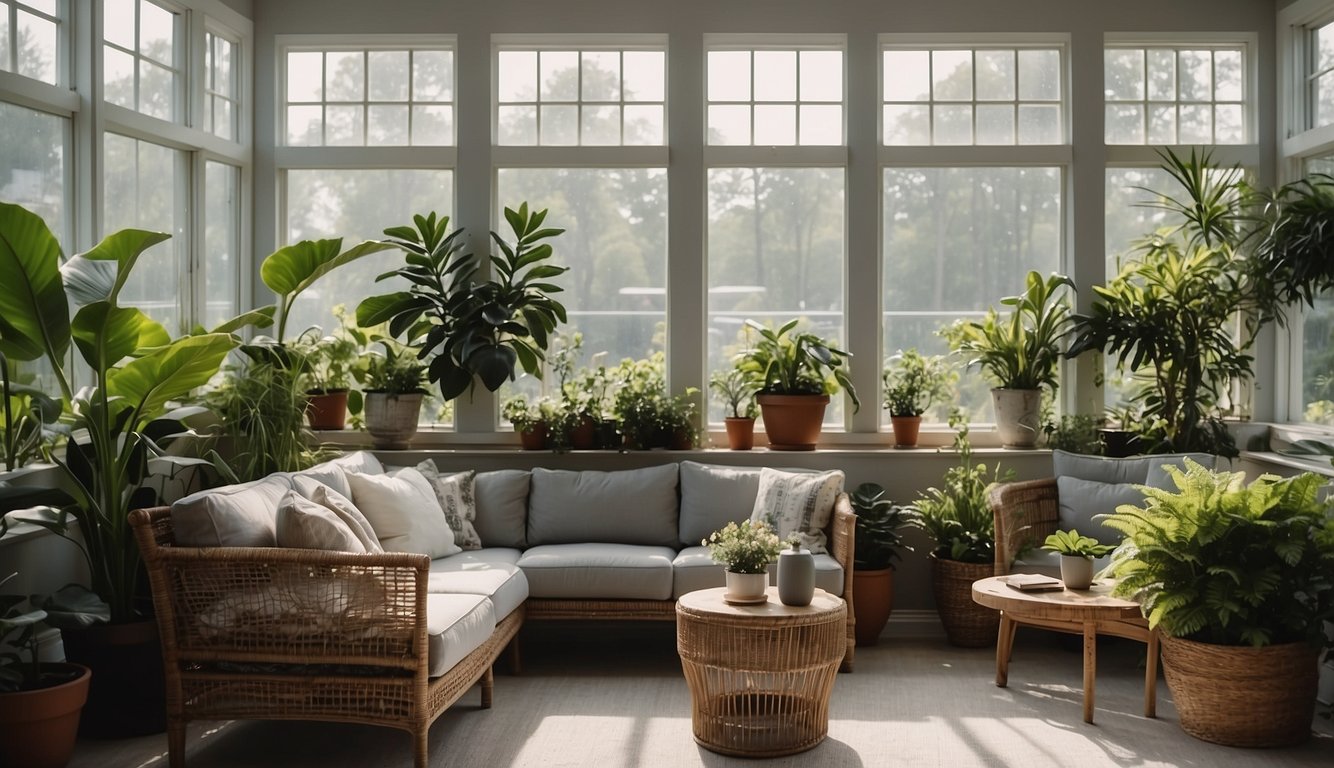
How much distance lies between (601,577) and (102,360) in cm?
220

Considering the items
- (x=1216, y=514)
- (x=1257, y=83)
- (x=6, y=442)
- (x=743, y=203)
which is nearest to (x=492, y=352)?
(x=743, y=203)

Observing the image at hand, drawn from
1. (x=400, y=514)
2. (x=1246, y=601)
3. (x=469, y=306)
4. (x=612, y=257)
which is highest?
(x=612, y=257)

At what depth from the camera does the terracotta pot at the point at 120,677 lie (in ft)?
14.1

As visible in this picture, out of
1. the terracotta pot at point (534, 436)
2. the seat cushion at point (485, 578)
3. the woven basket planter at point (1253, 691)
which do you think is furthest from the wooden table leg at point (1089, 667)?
the terracotta pot at point (534, 436)

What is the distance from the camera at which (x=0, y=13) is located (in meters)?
4.52

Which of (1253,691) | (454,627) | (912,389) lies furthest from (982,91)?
(454,627)

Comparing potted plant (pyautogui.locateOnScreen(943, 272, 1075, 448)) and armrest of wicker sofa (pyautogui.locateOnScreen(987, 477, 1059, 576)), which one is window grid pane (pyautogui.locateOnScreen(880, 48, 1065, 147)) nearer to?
potted plant (pyautogui.locateOnScreen(943, 272, 1075, 448))

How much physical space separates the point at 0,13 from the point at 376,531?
2.46 m

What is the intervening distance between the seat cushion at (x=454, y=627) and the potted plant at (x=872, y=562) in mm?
1925

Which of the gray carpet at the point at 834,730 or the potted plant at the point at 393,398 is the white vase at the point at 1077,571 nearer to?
the gray carpet at the point at 834,730

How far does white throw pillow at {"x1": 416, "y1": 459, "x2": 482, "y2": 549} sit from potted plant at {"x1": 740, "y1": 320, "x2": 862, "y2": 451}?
1558mm

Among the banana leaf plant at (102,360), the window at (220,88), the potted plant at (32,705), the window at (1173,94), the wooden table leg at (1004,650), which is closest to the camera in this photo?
the potted plant at (32,705)

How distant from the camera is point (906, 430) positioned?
20.6 ft

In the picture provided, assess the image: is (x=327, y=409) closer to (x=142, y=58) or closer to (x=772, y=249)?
(x=142, y=58)
